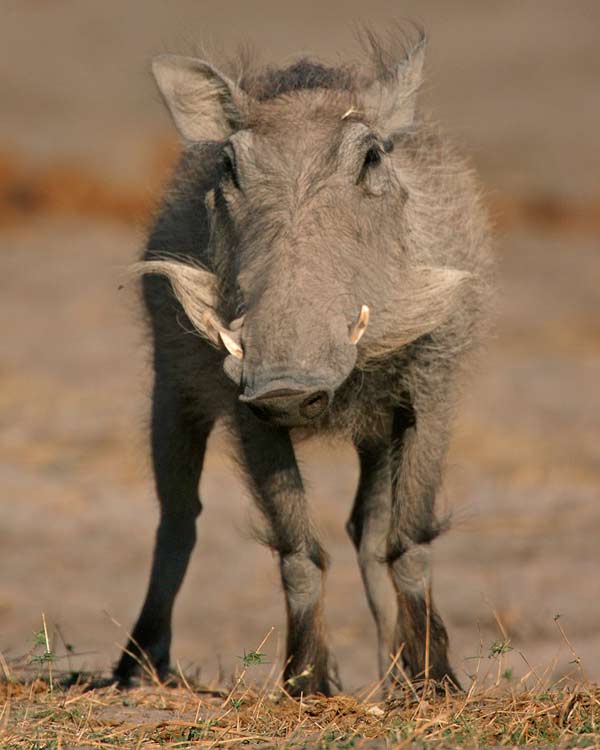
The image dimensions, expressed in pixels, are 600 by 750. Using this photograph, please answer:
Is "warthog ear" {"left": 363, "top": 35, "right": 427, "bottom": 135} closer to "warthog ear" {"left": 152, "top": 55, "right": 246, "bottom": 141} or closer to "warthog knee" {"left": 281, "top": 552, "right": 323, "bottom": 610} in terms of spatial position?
"warthog ear" {"left": 152, "top": 55, "right": 246, "bottom": 141}

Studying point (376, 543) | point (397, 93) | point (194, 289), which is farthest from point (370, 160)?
point (376, 543)

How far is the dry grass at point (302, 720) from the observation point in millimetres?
3793

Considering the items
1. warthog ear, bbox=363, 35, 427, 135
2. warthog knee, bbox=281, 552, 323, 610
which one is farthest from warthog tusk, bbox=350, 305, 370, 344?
warthog knee, bbox=281, 552, 323, 610

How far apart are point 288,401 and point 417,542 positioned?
1.32 m

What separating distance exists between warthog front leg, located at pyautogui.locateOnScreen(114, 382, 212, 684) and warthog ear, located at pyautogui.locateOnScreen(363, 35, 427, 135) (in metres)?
1.51

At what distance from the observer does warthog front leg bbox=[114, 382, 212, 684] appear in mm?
5883

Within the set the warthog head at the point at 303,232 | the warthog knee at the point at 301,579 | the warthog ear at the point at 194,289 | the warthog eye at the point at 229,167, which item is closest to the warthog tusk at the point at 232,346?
the warthog head at the point at 303,232

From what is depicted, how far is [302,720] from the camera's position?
4195 millimetres

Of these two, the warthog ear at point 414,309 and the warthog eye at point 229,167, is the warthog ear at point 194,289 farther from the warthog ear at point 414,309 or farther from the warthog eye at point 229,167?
the warthog ear at point 414,309

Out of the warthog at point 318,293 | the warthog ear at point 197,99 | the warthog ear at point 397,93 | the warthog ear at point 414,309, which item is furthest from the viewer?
the warthog ear at point 197,99

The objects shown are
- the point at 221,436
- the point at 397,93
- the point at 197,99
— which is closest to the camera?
the point at 397,93

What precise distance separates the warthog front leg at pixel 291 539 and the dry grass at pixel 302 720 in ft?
0.99

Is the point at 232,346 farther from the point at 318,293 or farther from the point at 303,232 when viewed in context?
the point at 303,232

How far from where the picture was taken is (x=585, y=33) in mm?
26391
